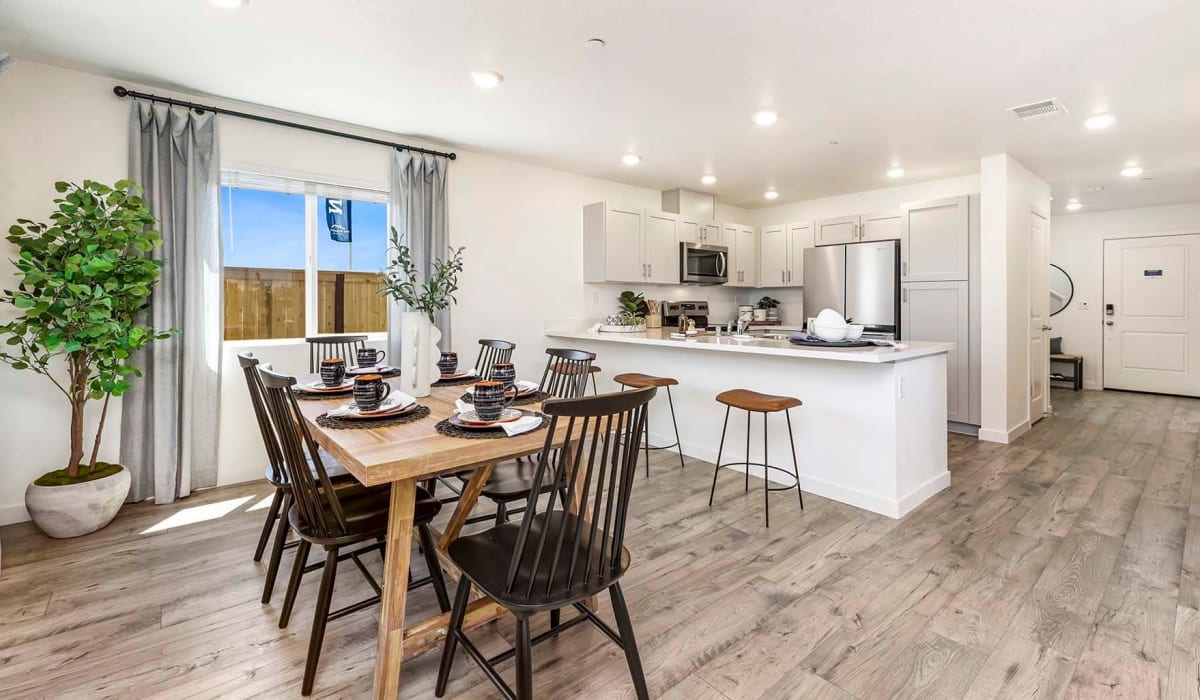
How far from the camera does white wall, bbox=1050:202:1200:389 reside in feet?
23.0

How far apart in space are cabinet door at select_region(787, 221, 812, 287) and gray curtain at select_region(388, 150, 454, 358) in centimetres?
397

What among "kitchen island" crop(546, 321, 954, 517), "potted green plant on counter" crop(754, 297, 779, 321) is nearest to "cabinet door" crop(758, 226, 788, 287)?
"potted green plant on counter" crop(754, 297, 779, 321)

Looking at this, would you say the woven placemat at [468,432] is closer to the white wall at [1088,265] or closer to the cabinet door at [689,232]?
the cabinet door at [689,232]

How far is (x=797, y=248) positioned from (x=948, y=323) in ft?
6.08

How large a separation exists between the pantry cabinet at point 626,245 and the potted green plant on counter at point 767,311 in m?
1.60

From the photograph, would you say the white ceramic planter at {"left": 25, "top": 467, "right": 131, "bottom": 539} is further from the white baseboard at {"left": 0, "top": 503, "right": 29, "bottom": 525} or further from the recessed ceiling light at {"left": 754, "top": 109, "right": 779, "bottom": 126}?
the recessed ceiling light at {"left": 754, "top": 109, "right": 779, "bottom": 126}

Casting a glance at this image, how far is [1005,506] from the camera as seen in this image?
315cm

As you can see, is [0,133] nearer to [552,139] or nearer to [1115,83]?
[552,139]

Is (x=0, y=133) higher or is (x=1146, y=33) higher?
(x=1146, y=33)

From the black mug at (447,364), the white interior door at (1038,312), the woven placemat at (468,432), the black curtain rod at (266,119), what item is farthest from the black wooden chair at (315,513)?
the white interior door at (1038,312)

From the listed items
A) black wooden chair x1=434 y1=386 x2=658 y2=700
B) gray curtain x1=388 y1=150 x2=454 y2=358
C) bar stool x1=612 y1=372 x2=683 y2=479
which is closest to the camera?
black wooden chair x1=434 y1=386 x2=658 y2=700

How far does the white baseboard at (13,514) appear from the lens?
2.93 meters

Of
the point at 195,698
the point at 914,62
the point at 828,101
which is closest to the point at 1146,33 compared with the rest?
the point at 914,62

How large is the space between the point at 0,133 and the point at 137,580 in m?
2.46
